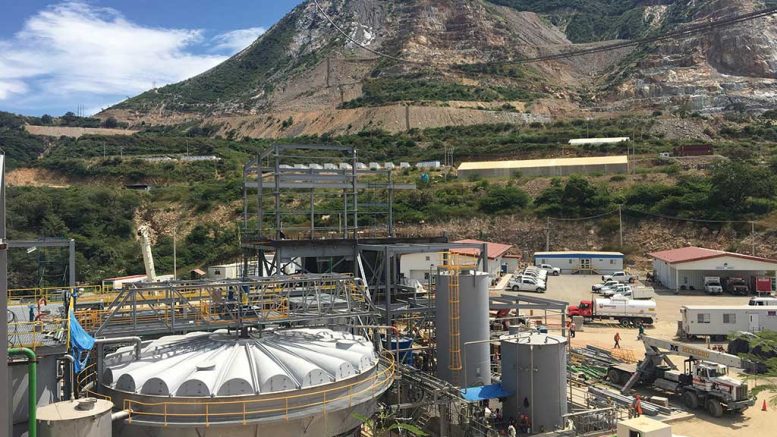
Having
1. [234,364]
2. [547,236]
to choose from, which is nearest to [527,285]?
[547,236]

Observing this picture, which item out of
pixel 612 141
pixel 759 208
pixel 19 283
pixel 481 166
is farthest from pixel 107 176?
pixel 759 208

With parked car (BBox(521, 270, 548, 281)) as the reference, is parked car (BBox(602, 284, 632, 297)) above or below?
below

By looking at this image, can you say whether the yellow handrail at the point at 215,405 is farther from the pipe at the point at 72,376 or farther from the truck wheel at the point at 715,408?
the truck wheel at the point at 715,408

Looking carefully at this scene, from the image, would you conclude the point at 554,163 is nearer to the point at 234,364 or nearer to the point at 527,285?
the point at 527,285

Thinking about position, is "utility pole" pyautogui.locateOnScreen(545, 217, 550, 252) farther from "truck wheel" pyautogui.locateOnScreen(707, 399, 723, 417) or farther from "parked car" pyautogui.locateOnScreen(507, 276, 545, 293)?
"truck wheel" pyautogui.locateOnScreen(707, 399, 723, 417)

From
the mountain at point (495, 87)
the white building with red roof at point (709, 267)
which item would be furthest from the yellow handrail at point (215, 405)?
the mountain at point (495, 87)

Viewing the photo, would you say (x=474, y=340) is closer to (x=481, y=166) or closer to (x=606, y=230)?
(x=606, y=230)

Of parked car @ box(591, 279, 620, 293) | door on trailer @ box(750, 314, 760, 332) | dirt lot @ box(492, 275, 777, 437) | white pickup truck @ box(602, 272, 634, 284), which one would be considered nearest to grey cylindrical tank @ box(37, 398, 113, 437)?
dirt lot @ box(492, 275, 777, 437)
